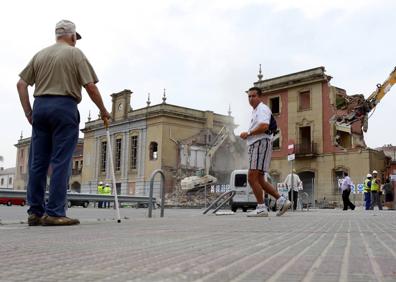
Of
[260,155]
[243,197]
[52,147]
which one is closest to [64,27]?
[52,147]

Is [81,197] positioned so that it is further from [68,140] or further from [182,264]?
[182,264]

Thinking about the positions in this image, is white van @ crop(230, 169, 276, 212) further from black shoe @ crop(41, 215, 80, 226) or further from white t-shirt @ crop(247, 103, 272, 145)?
black shoe @ crop(41, 215, 80, 226)

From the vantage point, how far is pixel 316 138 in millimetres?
34812

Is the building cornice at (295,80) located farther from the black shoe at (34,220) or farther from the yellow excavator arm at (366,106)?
the black shoe at (34,220)

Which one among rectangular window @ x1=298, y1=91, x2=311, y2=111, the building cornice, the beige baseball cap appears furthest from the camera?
rectangular window @ x1=298, y1=91, x2=311, y2=111

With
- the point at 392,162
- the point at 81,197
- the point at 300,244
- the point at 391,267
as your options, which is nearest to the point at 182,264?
the point at 391,267

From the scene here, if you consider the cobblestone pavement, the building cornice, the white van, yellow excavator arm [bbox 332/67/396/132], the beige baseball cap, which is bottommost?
the cobblestone pavement

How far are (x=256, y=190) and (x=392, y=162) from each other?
32.2 m

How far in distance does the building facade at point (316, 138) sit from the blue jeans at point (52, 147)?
27672 mm

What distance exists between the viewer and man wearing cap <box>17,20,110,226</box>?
463cm

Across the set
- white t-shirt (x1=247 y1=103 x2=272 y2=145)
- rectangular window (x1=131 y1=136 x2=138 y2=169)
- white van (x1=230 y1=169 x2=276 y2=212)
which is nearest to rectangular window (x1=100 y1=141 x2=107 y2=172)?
rectangular window (x1=131 y1=136 x2=138 y2=169)

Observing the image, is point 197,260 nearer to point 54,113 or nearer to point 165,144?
point 54,113

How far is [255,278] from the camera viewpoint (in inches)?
56.1

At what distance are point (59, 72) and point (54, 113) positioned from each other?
402 millimetres
